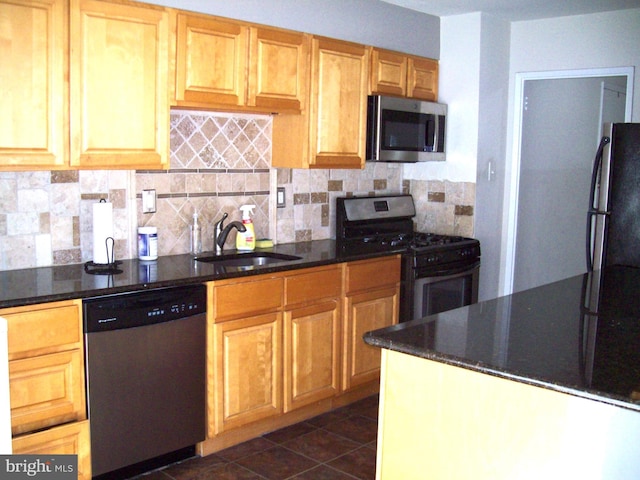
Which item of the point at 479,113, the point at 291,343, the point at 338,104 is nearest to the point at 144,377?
the point at 291,343

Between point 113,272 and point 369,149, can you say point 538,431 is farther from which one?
point 369,149

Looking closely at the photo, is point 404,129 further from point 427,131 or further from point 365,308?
point 365,308

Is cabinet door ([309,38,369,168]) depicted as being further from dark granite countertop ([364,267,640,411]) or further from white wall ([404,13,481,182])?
dark granite countertop ([364,267,640,411])

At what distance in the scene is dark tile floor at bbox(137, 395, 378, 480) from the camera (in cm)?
323

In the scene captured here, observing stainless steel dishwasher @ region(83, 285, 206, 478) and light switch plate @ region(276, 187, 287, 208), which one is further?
light switch plate @ region(276, 187, 287, 208)

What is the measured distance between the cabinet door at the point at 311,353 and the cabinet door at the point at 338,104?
2.93ft

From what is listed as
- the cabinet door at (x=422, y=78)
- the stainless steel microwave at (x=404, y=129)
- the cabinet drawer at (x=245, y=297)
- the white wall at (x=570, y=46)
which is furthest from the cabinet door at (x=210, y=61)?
the white wall at (x=570, y=46)

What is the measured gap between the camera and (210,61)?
3.43m

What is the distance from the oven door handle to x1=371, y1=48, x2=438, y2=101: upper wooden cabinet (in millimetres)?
1125

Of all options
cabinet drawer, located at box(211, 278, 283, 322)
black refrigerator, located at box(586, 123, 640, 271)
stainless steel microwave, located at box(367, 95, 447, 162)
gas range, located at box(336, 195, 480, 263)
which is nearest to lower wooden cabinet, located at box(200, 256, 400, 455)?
cabinet drawer, located at box(211, 278, 283, 322)

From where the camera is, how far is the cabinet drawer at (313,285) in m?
3.62

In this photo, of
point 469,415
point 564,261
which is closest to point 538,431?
point 469,415

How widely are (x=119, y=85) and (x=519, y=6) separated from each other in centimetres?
264

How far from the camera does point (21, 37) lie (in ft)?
9.20
